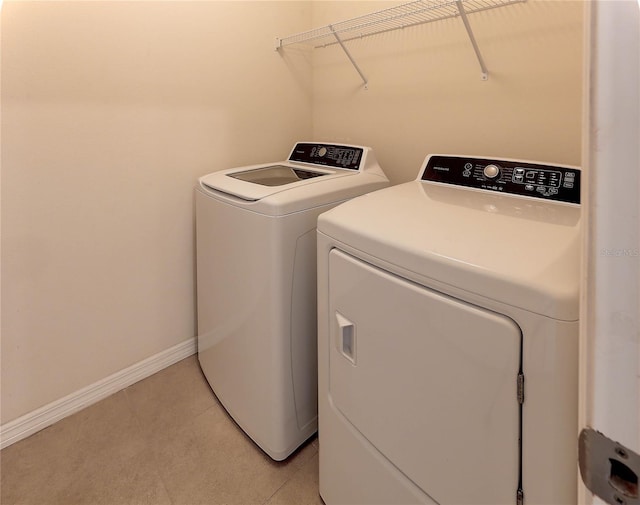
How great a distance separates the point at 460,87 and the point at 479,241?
110 cm

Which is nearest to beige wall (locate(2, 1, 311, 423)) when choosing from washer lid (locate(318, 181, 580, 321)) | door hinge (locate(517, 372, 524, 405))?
washer lid (locate(318, 181, 580, 321))

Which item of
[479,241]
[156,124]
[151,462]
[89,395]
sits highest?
[156,124]

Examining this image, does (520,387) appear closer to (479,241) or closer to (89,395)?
(479,241)

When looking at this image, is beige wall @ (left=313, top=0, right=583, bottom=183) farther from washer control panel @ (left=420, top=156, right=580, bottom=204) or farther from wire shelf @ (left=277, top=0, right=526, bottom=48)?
washer control panel @ (left=420, top=156, right=580, bottom=204)

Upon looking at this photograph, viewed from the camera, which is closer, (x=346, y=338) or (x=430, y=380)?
(x=430, y=380)

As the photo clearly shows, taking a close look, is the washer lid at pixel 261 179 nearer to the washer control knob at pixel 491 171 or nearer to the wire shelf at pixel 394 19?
the washer control knob at pixel 491 171

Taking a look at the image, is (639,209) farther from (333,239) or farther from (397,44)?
(397,44)

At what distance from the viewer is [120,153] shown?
1.61 metres

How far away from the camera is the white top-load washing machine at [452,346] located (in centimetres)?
66

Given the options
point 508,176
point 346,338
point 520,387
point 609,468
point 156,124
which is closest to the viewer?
point 609,468

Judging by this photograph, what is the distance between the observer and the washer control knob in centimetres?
132

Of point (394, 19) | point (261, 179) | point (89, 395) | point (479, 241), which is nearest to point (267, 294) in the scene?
point (261, 179)

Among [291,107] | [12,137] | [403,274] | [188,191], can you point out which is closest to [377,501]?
[403,274]

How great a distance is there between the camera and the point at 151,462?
1.42m
